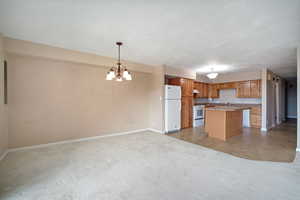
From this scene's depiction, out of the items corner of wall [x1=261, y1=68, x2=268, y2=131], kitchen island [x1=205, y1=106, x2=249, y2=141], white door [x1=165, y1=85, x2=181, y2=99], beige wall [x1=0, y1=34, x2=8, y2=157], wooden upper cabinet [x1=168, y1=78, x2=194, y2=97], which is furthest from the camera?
wooden upper cabinet [x1=168, y1=78, x2=194, y2=97]

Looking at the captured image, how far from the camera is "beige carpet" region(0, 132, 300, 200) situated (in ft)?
6.22

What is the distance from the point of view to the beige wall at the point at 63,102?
11.3 feet

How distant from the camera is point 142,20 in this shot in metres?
2.26

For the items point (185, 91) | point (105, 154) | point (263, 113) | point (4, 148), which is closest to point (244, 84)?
point (263, 113)

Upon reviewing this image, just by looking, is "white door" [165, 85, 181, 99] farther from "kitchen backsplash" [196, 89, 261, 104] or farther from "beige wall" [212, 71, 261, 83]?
"beige wall" [212, 71, 261, 83]

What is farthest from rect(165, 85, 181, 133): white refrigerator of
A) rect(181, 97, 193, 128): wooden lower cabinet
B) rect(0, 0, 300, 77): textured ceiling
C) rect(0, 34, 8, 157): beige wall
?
rect(0, 34, 8, 157): beige wall

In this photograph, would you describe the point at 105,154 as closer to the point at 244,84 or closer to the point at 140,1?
the point at 140,1

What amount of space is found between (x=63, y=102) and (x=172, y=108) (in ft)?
11.9

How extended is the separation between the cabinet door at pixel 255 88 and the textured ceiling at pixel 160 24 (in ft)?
8.61

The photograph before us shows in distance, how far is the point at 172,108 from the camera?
5.44 metres

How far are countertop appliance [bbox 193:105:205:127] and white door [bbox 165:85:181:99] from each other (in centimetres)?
137

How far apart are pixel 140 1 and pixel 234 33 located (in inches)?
76.4

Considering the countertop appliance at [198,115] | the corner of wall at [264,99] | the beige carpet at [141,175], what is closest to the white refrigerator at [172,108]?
the countertop appliance at [198,115]

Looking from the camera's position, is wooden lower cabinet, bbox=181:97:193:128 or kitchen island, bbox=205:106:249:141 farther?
wooden lower cabinet, bbox=181:97:193:128
